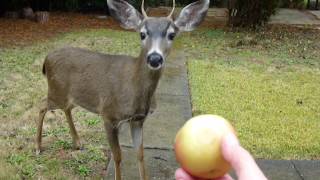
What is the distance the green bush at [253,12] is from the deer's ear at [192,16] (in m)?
8.28

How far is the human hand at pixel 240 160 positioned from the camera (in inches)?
70.2

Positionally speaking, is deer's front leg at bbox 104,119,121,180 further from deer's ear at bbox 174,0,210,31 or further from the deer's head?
deer's ear at bbox 174,0,210,31

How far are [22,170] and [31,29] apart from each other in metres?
7.95

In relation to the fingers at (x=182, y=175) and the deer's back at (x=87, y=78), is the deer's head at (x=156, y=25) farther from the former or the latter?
the fingers at (x=182, y=175)

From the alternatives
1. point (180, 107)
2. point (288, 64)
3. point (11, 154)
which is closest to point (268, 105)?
point (180, 107)

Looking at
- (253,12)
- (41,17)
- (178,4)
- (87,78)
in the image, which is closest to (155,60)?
(87,78)

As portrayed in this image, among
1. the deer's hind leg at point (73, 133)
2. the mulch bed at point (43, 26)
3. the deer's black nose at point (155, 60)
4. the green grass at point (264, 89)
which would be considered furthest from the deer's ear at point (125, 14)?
the mulch bed at point (43, 26)

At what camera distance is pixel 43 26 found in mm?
13148

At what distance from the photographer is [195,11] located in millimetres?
4918

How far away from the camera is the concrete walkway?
525cm

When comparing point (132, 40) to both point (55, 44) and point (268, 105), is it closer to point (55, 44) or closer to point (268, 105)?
point (55, 44)

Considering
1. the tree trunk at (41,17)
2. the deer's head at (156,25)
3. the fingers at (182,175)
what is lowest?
the tree trunk at (41,17)

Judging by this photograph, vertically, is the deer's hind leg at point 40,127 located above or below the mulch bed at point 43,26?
above

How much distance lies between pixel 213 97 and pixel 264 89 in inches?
39.2
